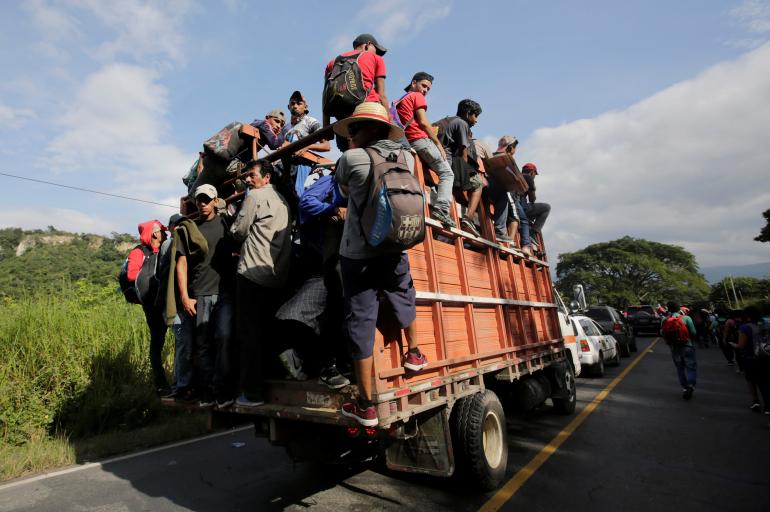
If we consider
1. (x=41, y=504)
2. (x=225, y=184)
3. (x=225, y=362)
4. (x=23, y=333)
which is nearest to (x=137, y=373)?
(x=23, y=333)

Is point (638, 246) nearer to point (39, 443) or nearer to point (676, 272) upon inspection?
point (676, 272)

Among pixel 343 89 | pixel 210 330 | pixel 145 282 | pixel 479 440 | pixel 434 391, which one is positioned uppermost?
pixel 343 89

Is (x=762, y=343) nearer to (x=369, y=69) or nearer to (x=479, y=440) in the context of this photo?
(x=479, y=440)

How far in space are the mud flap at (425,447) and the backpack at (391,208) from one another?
1419mm

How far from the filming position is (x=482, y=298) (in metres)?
4.13

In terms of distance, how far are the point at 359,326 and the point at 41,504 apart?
3863 millimetres

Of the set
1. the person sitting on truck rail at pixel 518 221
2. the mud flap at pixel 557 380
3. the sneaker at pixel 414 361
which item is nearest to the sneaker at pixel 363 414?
the sneaker at pixel 414 361

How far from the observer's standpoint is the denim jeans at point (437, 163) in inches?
153

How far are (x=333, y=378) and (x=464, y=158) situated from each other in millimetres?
3172

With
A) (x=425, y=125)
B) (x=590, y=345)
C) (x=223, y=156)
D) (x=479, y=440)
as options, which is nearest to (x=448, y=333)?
(x=479, y=440)

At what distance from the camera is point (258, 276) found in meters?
3.13

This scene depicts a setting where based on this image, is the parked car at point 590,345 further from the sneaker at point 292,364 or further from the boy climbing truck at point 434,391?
the sneaker at point 292,364

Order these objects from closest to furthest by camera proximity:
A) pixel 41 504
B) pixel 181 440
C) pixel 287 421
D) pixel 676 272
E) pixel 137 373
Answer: pixel 287 421 → pixel 41 504 → pixel 181 440 → pixel 137 373 → pixel 676 272

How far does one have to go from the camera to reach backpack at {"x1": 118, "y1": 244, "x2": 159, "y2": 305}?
13.9ft
